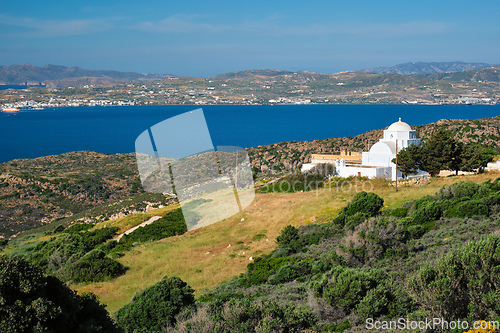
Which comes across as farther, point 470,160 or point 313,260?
point 470,160

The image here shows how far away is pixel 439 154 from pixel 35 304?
25433 millimetres

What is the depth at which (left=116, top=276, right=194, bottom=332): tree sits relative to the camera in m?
9.12

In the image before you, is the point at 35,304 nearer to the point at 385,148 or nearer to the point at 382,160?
the point at 382,160

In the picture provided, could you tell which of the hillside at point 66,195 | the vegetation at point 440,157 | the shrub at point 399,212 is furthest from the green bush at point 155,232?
the vegetation at point 440,157

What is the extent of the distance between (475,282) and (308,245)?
9.47m

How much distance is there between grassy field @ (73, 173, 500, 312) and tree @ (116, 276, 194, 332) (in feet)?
9.74

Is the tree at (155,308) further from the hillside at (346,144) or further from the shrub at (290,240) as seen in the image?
the hillside at (346,144)

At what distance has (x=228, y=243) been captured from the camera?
1870cm

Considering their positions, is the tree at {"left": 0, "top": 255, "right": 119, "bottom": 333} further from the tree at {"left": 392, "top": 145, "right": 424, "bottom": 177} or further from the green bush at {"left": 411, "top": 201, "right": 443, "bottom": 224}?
the tree at {"left": 392, "top": 145, "right": 424, "bottom": 177}

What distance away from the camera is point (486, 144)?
47.4m

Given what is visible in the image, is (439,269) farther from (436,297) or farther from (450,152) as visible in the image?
(450,152)

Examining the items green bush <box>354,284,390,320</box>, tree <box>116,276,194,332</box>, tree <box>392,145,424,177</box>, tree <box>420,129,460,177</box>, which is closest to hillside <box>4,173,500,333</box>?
green bush <box>354,284,390,320</box>

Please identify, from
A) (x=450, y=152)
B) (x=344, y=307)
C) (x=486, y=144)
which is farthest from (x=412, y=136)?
(x=344, y=307)

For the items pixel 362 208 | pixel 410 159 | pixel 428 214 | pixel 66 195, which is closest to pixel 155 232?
pixel 362 208
